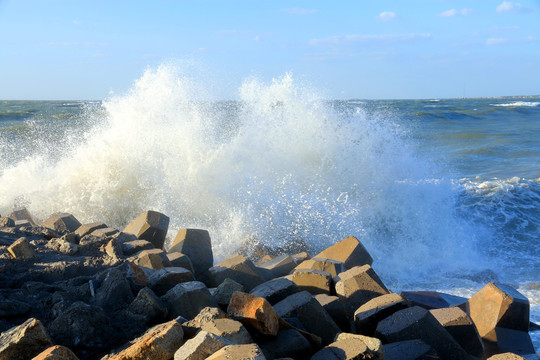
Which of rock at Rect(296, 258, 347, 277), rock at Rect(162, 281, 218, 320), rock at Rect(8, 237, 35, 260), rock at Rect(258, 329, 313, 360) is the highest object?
rock at Rect(8, 237, 35, 260)

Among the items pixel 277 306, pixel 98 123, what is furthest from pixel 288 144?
pixel 277 306

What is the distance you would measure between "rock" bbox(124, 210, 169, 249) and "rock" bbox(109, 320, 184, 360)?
2.71 m

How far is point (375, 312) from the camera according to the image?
313cm

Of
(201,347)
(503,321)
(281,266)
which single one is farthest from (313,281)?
(201,347)

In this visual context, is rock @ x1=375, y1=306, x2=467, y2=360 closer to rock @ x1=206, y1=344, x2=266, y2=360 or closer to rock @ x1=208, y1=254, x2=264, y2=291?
rock @ x1=206, y1=344, x2=266, y2=360

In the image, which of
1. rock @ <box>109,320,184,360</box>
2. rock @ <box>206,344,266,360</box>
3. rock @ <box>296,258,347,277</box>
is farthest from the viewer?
rock @ <box>296,258,347,277</box>

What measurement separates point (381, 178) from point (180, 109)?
354cm

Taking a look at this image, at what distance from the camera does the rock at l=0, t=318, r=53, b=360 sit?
7.67 feet

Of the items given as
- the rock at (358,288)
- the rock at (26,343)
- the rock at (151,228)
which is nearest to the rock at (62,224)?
the rock at (151,228)

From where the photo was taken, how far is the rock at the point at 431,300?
12.1 feet

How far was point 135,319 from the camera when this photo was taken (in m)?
2.76

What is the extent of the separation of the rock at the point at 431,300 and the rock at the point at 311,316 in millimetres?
852

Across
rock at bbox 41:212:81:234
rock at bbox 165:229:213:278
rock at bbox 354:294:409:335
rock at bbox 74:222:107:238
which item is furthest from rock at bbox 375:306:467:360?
rock at bbox 41:212:81:234

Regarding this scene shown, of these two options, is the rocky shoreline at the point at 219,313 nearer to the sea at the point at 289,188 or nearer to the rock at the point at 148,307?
the rock at the point at 148,307
